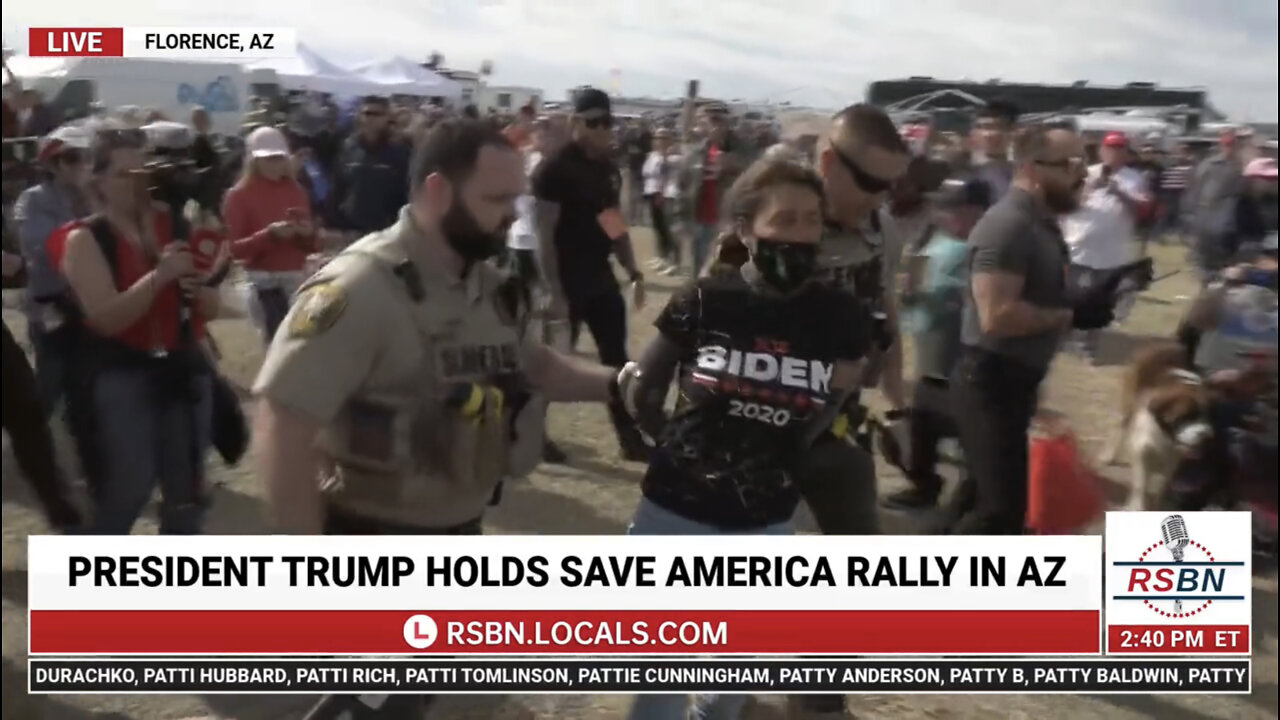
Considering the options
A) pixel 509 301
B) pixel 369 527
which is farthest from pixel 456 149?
pixel 369 527

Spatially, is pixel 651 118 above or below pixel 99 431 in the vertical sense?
above

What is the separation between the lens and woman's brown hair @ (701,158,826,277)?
5.49ft

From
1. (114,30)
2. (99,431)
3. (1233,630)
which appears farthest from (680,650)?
(114,30)

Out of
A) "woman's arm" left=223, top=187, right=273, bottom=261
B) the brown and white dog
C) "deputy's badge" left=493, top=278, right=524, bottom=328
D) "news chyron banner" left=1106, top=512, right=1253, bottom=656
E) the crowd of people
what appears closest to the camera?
the crowd of people

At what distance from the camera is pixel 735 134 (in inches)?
121

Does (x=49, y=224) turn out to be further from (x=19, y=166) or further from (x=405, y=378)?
(x=405, y=378)

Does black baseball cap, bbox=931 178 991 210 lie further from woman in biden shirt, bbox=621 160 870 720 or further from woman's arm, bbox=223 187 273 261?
woman's arm, bbox=223 187 273 261

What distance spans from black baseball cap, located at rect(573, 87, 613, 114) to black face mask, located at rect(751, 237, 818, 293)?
0.95 metres

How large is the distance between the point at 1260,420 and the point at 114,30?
88.8 inches

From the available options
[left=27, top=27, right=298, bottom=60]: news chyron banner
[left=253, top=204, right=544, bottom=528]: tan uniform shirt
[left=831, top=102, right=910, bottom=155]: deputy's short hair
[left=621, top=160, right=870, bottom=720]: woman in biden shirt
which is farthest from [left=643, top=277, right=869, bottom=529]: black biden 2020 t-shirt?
[left=27, top=27, right=298, bottom=60]: news chyron banner

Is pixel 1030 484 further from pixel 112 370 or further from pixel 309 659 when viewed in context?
pixel 112 370

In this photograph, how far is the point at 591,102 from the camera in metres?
2.71

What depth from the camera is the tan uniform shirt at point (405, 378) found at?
56.8 inches

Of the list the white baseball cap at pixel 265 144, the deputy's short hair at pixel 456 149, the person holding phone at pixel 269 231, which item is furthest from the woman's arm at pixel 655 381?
the white baseball cap at pixel 265 144
